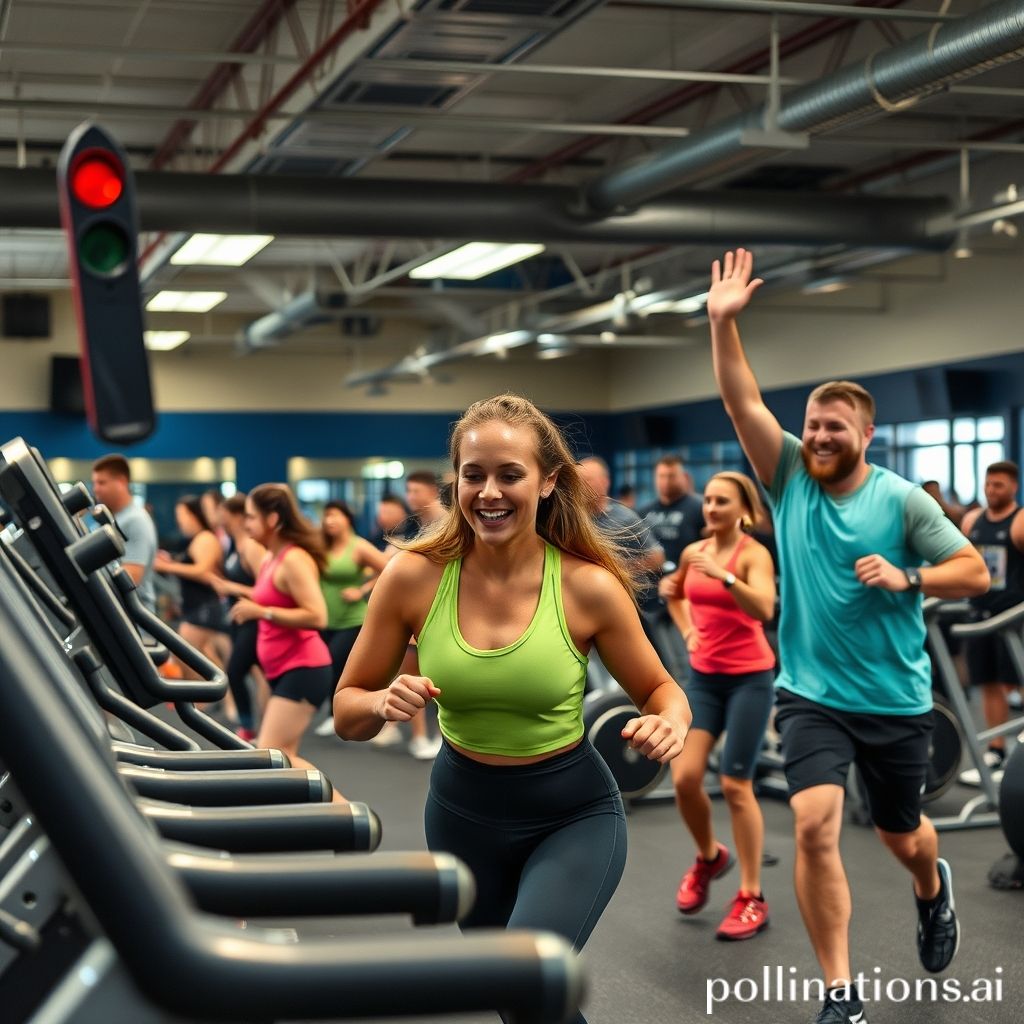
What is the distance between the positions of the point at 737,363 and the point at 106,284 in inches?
108

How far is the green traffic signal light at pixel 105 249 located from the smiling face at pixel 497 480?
1.63 metres

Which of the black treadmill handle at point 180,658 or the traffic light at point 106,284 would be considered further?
the black treadmill handle at point 180,658

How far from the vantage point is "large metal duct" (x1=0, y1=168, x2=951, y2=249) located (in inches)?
331

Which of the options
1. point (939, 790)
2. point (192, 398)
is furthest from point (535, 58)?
point (192, 398)

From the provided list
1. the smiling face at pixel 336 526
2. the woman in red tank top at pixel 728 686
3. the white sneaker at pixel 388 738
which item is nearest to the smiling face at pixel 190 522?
the white sneaker at pixel 388 738

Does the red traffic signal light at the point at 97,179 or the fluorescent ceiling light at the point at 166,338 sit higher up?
the fluorescent ceiling light at the point at 166,338

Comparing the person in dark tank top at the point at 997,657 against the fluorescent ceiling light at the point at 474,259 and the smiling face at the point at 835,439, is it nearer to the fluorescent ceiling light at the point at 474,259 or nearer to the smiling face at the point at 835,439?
the smiling face at the point at 835,439

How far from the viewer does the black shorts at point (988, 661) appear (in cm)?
712

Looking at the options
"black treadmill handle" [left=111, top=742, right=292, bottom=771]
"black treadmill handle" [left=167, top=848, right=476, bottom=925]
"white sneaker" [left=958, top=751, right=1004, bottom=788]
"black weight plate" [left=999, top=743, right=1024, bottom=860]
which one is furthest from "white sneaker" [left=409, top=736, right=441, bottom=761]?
"black treadmill handle" [left=167, top=848, right=476, bottom=925]

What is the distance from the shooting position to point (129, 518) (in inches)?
228

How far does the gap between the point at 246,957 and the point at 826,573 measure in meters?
2.80

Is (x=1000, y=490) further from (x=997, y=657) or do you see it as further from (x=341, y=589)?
(x=341, y=589)

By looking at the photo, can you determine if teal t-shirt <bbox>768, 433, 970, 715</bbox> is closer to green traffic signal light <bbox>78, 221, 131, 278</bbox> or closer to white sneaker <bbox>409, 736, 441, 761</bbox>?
green traffic signal light <bbox>78, 221, 131, 278</bbox>

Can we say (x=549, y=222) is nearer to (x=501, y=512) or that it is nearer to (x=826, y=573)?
(x=826, y=573)
